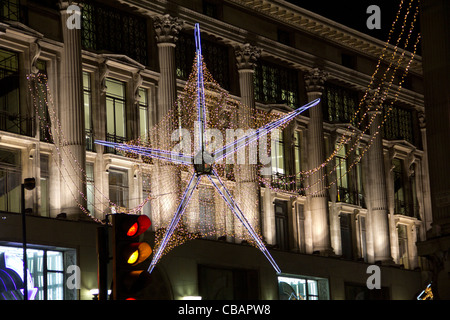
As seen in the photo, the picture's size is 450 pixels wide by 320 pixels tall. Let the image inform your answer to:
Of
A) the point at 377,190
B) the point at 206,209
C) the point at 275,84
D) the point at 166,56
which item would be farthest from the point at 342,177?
the point at 166,56

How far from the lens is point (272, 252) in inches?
1747

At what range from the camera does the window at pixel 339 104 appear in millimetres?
52469

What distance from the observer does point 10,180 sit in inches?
1345

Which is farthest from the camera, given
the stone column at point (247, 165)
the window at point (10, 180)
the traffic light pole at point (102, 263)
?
the stone column at point (247, 165)

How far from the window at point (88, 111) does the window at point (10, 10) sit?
14.0 feet

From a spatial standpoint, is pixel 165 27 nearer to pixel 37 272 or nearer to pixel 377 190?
pixel 37 272

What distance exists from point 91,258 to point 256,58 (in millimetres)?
16070

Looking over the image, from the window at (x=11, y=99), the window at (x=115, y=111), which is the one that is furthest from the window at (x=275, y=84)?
the window at (x=11, y=99)

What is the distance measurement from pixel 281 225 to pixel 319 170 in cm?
395

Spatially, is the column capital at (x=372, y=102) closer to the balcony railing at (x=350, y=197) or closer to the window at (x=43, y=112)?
the balcony railing at (x=350, y=197)

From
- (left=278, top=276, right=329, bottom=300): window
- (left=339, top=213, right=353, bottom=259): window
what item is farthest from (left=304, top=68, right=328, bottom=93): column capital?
(left=278, top=276, right=329, bottom=300): window
